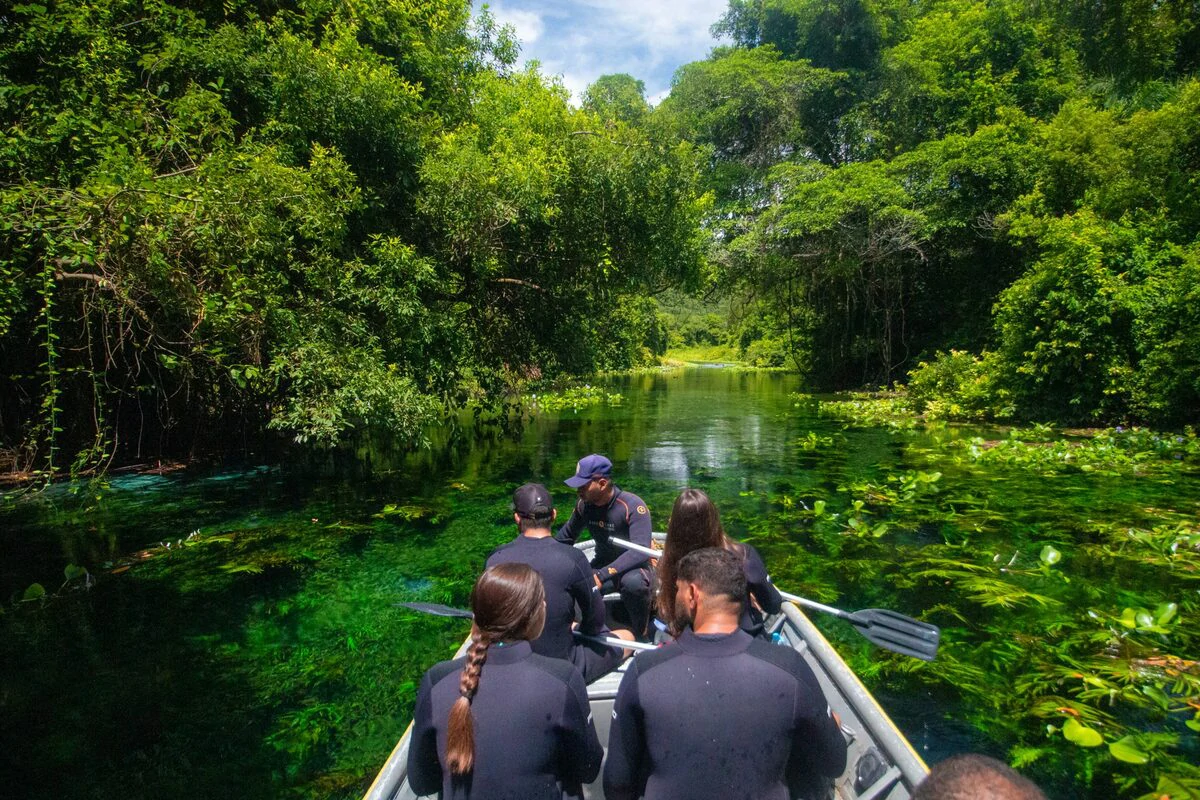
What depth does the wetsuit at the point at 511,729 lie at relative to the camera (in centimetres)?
205

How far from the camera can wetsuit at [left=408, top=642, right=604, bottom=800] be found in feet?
6.72

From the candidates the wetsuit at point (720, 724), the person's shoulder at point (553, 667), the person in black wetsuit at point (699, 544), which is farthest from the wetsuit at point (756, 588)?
the person's shoulder at point (553, 667)

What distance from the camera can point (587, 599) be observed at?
3.43m

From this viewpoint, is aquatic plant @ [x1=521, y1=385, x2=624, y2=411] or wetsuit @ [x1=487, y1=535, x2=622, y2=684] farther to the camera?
aquatic plant @ [x1=521, y1=385, x2=624, y2=411]

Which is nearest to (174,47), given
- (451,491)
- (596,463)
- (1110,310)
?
(451,491)

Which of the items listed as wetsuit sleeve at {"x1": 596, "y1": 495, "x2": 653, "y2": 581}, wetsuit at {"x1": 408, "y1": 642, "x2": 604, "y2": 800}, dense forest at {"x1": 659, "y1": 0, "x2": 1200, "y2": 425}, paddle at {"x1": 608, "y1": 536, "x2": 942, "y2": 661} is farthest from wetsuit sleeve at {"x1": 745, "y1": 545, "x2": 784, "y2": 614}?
dense forest at {"x1": 659, "y1": 0, "x2": 1200, "y2": 425}

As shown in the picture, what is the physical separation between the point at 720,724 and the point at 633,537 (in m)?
2.89

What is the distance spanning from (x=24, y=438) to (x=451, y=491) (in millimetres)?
6446

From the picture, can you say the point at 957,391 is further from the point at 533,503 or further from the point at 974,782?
the point at 974,782

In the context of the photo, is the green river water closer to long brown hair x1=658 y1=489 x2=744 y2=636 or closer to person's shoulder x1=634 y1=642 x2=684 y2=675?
long brown hair x1=658 y1=489 x2=744 y2=636

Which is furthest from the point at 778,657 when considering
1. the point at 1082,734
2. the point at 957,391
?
the point at 957,391

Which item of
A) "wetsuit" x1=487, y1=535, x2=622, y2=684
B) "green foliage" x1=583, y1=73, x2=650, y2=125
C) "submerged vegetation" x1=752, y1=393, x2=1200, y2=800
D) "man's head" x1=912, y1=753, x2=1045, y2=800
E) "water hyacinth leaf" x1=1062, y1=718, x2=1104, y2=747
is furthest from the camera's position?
"green foliage" x1=583, y1=73, x2=650, y2=125

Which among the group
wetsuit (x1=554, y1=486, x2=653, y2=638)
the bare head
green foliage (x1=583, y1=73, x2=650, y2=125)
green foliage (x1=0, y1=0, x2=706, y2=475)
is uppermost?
green foliage (x1=583, y1=73, x2=650, y2=125)

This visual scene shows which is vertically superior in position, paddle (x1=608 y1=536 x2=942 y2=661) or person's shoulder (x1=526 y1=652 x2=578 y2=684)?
person's shoulder (x1=526 y1=652 x2=578 y2=684)
